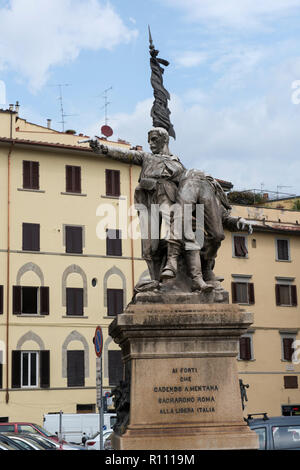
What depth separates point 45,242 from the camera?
43.7 meters

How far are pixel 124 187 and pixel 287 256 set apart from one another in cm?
1269

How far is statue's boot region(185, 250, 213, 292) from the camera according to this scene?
9883mm

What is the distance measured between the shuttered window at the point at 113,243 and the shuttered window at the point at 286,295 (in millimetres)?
11906

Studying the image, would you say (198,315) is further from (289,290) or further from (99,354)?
(289,290)

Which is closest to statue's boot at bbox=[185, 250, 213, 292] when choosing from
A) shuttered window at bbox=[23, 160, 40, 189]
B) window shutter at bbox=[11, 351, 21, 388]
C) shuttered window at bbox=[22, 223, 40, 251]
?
window shutter at bbox=[11, 351, 21, 388]

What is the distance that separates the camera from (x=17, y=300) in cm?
4209

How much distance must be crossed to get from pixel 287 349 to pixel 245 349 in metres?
3.68

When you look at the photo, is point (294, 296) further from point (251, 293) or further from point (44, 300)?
point (44, 300)

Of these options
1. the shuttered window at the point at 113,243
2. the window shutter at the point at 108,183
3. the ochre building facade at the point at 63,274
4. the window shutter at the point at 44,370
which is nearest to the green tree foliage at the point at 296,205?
the ochre building facade at the point at 63,274

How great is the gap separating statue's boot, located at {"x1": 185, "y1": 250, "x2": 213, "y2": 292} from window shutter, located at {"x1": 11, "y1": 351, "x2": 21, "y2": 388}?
3225cm

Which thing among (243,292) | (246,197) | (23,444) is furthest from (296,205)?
(23,444)

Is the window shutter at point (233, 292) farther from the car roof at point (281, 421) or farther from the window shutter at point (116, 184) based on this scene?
the car roof at point (281, 421)

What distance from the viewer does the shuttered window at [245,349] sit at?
161 ft
